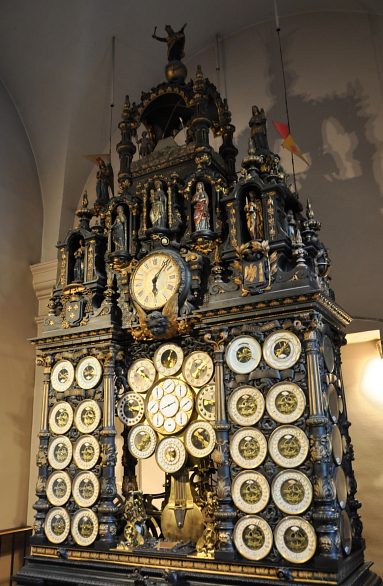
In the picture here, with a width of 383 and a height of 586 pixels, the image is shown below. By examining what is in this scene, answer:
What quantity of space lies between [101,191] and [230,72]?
11.4 feet

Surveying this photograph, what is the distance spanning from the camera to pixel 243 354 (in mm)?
5703

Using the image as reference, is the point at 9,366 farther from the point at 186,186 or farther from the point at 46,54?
the point at 46,54

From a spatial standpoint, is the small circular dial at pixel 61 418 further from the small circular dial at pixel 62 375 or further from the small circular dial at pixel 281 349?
the small circular dial at pixel 281 349

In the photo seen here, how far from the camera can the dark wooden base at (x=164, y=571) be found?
A: 4.88 m

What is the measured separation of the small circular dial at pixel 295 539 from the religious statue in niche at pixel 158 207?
141 inches

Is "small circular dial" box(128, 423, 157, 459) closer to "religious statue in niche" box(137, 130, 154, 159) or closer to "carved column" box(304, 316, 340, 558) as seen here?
"carved column" box(304, 316, 340, 558)

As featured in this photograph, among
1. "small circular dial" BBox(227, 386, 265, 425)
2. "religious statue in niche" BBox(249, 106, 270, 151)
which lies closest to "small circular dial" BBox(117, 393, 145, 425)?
"small circular dial" BBox(227, 386, 265, 425)

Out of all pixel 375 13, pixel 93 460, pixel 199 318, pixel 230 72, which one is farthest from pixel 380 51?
pixel 93 460

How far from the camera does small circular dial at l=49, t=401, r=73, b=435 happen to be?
6.71m

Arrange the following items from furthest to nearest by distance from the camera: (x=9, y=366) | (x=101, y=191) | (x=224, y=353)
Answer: (x=9, y=366)
(x=101, y=191)
(x=224, y=353)

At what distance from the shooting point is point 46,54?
9117 mm

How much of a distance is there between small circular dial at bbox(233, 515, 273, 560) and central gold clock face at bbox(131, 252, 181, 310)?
8.12 feet

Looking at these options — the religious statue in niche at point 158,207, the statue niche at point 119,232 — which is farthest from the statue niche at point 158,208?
the statue niche at point 119,232

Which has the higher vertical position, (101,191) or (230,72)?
(230,72)
